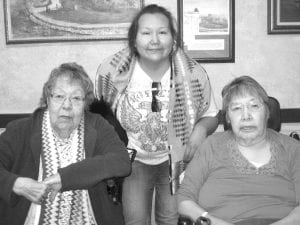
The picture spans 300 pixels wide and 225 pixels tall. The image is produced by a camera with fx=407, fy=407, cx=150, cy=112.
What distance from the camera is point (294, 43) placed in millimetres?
3033

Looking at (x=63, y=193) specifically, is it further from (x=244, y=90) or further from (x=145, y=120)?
(x=244, y=90)

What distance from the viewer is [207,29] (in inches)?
117

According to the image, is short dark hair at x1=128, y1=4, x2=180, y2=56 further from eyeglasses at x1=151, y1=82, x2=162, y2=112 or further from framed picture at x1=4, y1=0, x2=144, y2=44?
framed picture at x1=4, y1=0, x2=144, y2=44

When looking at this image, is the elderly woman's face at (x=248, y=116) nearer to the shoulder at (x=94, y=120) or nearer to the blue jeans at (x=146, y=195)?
the blue jeans at (x=146, y=195)

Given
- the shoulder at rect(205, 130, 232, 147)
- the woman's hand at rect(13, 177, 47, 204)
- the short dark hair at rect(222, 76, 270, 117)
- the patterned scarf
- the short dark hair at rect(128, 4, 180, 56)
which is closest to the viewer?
the woman's hand at rect(13, 177, 47, 204)

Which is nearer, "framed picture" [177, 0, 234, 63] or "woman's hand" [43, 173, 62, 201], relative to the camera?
"woman's hand" [43, 173, 62, 201]

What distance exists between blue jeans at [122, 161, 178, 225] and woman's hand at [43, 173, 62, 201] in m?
0.53

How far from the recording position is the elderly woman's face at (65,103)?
6.10ft

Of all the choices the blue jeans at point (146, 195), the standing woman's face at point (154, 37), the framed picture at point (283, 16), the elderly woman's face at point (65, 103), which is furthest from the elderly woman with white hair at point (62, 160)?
the framed picture at point (283, 16)

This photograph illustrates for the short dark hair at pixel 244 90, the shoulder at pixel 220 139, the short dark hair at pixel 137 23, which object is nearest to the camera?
the short dark hair at pixel 244 90

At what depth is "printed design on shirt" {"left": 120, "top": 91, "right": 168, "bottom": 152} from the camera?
218 cm

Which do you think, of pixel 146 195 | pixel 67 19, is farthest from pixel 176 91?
pixel 67 19

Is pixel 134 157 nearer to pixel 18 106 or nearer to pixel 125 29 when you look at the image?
pixel 125 29

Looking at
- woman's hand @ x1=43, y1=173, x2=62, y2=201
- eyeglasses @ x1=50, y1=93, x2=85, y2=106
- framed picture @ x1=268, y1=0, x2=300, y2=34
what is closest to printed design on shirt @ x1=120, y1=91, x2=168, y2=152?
eyeglasses @ x1=50, y1=93, x2=85, y2=106
